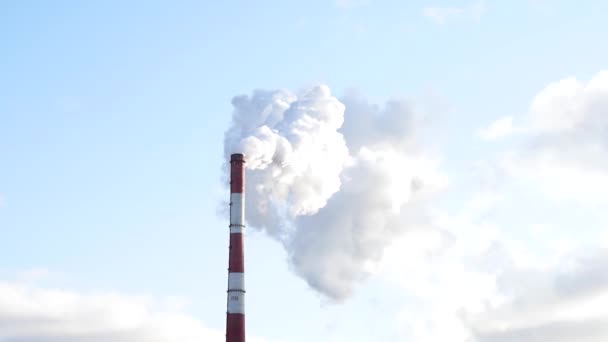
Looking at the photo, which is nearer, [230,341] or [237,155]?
[230,341]

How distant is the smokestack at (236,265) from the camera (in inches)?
2479

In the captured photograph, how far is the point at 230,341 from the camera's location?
6222 cm

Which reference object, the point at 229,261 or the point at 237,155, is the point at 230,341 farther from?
the point at 237,155

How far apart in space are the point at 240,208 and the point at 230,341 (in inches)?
355

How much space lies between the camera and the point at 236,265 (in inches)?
2507

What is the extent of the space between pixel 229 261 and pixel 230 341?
532cm

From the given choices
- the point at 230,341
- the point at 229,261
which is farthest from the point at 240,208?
the point at 230,341

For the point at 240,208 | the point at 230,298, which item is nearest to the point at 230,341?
→ the point at 230,298

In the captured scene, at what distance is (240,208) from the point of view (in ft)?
214

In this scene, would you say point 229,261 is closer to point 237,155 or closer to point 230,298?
point 230,298

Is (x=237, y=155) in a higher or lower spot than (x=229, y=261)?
higher

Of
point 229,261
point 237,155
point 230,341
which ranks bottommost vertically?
point 230,341

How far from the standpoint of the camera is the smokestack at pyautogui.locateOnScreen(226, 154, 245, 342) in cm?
6297

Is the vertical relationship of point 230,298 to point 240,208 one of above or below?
below
